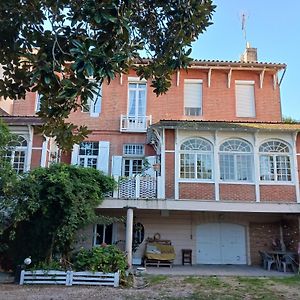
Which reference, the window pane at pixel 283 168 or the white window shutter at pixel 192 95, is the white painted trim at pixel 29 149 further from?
the window pane at pixel 283 168

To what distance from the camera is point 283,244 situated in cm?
1661

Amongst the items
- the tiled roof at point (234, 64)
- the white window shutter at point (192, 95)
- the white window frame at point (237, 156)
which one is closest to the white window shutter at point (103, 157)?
the white window shutter at point (192, 95)

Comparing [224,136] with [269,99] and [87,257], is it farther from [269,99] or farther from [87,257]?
[87,257]

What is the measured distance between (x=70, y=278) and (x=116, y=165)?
23.4ft

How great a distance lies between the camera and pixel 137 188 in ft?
47.2

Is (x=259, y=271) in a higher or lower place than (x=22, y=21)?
lower

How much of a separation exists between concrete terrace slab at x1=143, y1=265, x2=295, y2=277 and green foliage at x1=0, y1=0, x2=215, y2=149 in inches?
347

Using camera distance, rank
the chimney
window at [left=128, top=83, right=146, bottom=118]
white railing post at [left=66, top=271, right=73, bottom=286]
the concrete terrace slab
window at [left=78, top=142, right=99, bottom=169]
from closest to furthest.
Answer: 1. white railing post at [left=66, top=271, right=73, bottom=286]
2. the concrete terrace slab
3. window at [left=78, top=142, right=99, bottom=169]
4. window at [left=128, top=83, right=146, bottom=118]
5. the chimney

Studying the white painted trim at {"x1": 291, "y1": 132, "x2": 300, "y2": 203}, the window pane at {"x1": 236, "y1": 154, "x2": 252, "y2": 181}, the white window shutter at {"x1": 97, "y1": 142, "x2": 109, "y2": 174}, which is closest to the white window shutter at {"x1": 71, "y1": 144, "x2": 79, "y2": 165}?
the white window shutter at {"x1": 97, "y1": 142, "x2": 109, "y2": 174}

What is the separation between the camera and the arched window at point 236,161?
48.3ft

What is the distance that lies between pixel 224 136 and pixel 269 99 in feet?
17.9

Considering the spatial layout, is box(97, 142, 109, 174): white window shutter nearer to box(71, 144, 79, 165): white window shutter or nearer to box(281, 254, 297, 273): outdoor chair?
box(71, 144, 79, 165): white window shutter

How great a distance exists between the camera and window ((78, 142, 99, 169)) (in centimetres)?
1772

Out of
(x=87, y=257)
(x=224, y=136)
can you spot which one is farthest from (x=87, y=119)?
(x=87, y=257)
